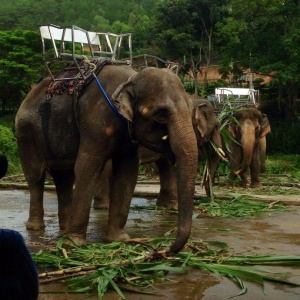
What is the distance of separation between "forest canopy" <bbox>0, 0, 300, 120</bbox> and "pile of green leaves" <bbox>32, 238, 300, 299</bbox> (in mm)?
28756

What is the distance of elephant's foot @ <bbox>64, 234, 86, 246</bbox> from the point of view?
7999 mm

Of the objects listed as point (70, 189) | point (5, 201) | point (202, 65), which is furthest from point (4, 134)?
point (202, 65)

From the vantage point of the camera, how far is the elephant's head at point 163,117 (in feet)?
23.9

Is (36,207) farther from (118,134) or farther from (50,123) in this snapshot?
(118,134)

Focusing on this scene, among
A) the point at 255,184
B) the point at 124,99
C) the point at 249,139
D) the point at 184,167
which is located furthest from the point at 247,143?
the point at 184,167

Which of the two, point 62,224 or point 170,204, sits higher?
point 62,224

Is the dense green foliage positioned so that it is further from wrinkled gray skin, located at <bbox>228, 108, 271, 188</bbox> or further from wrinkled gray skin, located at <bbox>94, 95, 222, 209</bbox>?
wrinkled gray skin, located at <bbox>94, 95, 222, 209</bbox>

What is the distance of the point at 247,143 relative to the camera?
17562mm

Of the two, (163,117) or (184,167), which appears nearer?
(184,167)

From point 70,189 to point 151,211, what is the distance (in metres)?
2.43

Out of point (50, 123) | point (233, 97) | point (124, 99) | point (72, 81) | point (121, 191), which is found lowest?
point (233, 97)

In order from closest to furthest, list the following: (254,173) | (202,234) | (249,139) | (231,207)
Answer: (202,234) → (231,207) → (249,139) → (254,173)

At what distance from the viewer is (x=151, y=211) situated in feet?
40.2

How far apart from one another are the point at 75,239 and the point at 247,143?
32.8 ft
